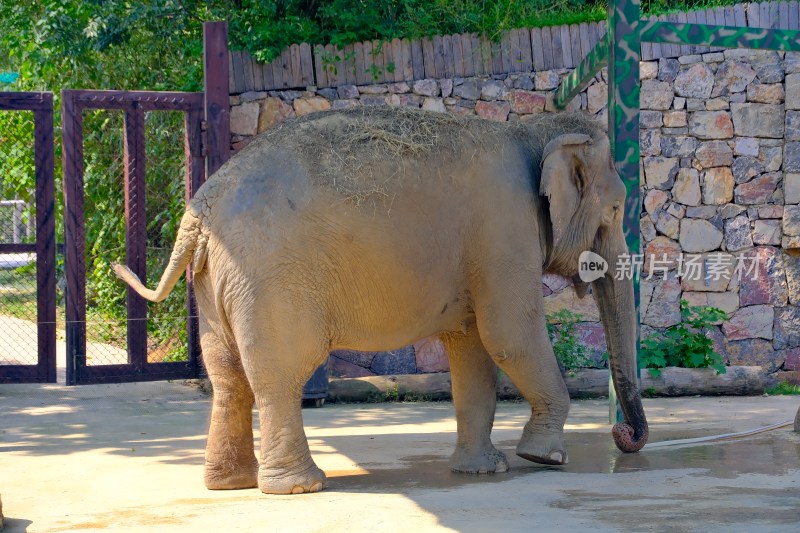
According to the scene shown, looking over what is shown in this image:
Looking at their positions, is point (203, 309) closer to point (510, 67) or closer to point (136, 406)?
point (136, 406)

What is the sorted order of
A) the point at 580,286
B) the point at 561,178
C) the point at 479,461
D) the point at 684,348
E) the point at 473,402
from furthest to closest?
the point at 684,348 → the point at 580,286 → the point at 473,402 → the point at 479,461 → the point at 561,178

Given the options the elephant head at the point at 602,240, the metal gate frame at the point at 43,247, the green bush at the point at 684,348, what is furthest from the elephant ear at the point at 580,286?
the metal gate frame at the point at 43,247

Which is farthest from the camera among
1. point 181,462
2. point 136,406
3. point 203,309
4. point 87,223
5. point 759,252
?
point 87,223

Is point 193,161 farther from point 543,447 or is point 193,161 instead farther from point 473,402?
point 543,447

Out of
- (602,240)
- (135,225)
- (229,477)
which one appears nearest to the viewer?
(229,477)

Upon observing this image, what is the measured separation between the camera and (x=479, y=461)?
621 centimetres

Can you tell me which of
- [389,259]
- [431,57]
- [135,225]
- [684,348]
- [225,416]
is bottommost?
[225,416]

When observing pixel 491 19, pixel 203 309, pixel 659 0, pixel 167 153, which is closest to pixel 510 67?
pixel 491 19

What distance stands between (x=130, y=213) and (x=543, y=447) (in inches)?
172

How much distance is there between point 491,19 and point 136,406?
478 centimetres

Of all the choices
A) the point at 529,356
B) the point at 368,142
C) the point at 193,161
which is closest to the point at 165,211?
the point at 193,161

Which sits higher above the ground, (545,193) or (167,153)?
(167,153)

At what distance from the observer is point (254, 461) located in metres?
6.02

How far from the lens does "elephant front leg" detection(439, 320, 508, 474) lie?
6.23 meters
